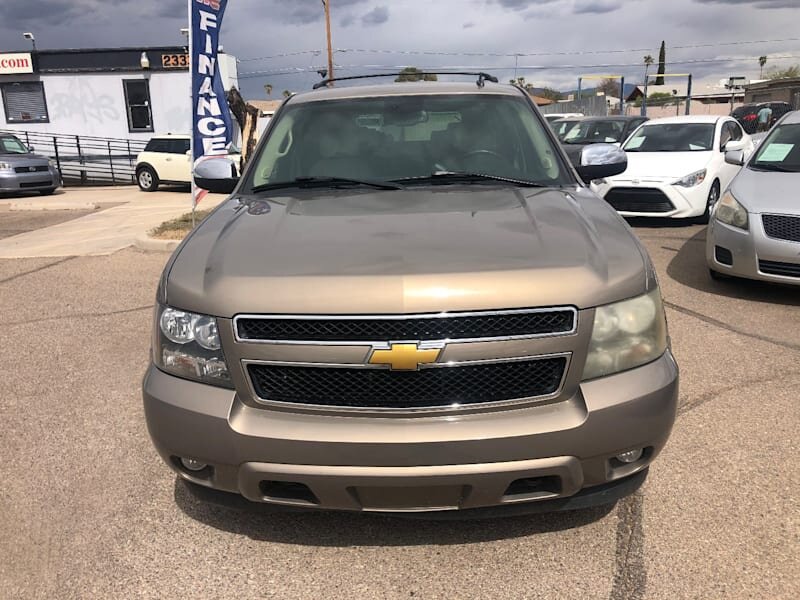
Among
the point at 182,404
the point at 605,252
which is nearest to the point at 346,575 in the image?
the point at 182,404

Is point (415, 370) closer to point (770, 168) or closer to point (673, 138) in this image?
point (770, 168)

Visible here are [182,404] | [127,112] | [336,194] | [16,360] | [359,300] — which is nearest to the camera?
[359,300]

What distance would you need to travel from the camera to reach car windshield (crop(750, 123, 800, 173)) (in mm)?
6441

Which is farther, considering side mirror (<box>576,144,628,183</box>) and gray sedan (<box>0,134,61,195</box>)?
gray sedan (<box>0,134,61,195</box>)

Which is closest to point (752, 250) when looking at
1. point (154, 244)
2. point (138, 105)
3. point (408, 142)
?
point (408, 142)

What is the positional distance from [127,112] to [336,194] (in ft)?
72.5

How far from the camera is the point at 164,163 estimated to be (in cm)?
1831

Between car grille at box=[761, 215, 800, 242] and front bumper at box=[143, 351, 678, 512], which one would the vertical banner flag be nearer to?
car grille at box=[761, 215, 800, 242]

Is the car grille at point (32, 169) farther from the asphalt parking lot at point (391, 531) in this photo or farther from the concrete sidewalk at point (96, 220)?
the asphalt parking lot at point (391, 531)

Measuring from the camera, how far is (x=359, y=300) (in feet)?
6.81

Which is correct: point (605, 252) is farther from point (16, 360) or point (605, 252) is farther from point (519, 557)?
point (16, 360)

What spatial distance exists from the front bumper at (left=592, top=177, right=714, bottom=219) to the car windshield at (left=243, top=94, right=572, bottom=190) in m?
6.08

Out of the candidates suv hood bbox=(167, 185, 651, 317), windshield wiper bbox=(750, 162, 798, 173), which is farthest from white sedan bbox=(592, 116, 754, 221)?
suv hood bbox=(167, 185, 651, 317)

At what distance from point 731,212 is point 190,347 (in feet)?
17.3
